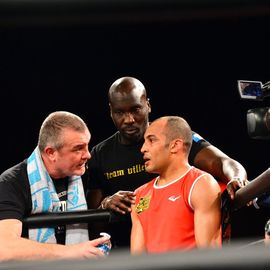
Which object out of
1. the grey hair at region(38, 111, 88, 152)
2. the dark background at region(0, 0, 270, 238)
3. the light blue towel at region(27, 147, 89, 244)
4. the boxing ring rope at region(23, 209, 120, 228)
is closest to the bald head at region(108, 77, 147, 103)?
the grey hair at region(38, 111, 88, 152)

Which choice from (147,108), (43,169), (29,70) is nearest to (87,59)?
(29,70)

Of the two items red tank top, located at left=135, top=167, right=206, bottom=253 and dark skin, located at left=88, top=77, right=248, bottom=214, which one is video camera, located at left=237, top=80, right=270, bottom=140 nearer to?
red tank top, located at left=135, top=167, right=206, bottom=253

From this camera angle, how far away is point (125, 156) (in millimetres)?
1723

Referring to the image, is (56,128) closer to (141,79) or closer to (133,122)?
(133,122)

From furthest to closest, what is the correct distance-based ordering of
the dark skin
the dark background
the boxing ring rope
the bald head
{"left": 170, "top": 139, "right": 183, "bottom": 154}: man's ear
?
the dark background, the bald head, the dark skin, {"left": 170, "top": 139, "right": 183, "bottom": 154}: man's ear, the boxing ring rope

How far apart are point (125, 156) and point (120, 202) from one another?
326 millimetres

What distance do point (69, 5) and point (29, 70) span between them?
3332 mm

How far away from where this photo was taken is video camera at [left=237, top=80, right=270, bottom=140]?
1.04 metres

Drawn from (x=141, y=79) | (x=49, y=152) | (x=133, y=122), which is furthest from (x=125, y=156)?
(x=141, y=79)

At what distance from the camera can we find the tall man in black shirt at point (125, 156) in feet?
5.46

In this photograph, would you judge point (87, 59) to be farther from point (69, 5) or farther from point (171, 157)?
point (69, 5)

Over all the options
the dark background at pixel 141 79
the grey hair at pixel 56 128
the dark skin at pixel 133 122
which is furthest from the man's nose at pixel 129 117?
the dark background at pixel 141 79

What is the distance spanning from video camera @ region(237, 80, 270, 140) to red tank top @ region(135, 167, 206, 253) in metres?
0.29

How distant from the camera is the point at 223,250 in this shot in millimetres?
179
